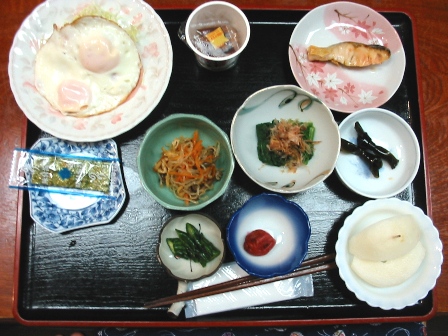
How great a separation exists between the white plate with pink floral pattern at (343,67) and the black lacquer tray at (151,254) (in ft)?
0.47

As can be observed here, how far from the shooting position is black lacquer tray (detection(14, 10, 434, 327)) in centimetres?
188

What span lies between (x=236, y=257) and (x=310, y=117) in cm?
72

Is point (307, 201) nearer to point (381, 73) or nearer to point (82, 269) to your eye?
point (381, 73)

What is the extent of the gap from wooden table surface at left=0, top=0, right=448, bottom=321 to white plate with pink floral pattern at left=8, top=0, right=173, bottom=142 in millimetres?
165

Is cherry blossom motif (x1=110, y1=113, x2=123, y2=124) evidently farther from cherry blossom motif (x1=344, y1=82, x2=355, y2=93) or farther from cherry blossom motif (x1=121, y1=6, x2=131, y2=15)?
cherry blossom motif (x1=344, y1=82, x2=355, y2=93)

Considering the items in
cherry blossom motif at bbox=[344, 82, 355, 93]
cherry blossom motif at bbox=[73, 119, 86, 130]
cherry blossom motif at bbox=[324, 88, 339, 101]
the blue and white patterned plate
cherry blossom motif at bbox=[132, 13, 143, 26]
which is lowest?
the blue and white patterned plate

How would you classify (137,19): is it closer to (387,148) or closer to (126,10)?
(126,10)

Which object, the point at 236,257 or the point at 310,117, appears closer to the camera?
the point at 236,257

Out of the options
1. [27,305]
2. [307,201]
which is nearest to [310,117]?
[307,201]

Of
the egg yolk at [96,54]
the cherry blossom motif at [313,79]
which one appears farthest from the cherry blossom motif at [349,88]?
the egg yolk at [96,54]

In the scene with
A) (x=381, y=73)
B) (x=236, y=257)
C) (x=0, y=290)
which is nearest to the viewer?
(x=236, y=257)

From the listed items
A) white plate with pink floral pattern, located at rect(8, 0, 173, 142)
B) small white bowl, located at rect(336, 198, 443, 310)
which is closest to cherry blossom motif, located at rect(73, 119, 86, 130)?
white plate with pink floral pattern, located at rect(8, 0, 173, 142)

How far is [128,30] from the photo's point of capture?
1.97m

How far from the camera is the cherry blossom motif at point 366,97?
2006 millimetres
